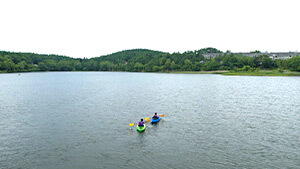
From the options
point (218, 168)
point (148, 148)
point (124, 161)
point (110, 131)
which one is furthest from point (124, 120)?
point (218, 168)

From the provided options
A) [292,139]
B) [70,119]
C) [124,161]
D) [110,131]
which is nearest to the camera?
[124,161]

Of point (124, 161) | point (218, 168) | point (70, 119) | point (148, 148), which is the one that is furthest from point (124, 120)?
point (218, 168)

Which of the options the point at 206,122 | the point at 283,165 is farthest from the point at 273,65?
the point at 283,165

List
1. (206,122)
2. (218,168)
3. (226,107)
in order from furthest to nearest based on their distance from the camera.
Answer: (226,107) < (206,122) < (218,168)

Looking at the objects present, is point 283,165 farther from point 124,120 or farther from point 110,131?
point 124,120

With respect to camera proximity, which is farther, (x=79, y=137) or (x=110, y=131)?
(x=110, y=131)

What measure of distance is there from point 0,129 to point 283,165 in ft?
119

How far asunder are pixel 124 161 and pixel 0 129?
71.4 feet

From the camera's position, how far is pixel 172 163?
894 inches

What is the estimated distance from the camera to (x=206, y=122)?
37500 mm

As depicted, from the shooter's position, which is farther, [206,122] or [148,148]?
[206,122]

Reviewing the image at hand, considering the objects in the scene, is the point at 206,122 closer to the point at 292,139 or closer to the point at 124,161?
the point at 292,139

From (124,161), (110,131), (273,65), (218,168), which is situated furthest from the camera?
(273,65)

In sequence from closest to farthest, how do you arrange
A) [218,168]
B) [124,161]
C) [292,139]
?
[218,168] → [124,161] → [292,139]
